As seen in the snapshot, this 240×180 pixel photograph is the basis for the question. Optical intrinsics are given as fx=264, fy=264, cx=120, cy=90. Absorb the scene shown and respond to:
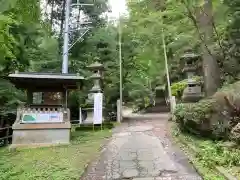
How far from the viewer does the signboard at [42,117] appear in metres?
9.91

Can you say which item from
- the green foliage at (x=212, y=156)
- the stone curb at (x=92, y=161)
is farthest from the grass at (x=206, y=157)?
the stone curb at (x=92, y=161)

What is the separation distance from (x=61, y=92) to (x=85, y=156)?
460 centimetres

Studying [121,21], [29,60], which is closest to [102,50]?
[121,21]

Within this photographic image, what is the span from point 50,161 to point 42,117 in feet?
10.6

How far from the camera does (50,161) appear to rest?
23.5ft

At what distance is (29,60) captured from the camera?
1571 centimetres

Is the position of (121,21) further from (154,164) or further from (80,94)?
(154,164)

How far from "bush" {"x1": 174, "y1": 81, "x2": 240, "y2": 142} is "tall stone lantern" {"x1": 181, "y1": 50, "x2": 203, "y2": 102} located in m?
4.34

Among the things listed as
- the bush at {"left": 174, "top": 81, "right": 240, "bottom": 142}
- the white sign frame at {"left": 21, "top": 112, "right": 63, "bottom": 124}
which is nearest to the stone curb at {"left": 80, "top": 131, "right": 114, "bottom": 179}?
the white sign frame at {"left": 21, "top": 112, "right": 63, "bottom": 124}

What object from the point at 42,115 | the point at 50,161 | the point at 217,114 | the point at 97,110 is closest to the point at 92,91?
the point at 97,110

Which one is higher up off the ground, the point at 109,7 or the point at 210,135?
the point at 109,7

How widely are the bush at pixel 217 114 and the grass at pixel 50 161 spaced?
3.29m

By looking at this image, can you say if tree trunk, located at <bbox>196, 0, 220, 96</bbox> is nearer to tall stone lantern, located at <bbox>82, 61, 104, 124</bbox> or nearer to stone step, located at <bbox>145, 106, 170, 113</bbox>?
tall stone lantern, located at <bbox>82, 61, 104, 124</bbox>

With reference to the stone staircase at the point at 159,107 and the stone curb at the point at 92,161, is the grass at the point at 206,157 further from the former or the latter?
the stone staircase at the point at 159,107
